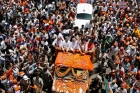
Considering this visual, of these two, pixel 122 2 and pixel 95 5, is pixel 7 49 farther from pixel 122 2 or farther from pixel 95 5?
pixel 122 2

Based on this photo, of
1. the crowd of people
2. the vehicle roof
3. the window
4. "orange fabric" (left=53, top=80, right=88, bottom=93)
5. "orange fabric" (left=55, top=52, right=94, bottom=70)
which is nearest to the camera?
"orange fabric" (left=53, top=80, right=88, bottom=93)

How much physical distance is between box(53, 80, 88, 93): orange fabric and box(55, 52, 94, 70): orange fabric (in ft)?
2.75

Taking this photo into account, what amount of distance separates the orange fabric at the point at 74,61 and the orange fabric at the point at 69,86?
84cm

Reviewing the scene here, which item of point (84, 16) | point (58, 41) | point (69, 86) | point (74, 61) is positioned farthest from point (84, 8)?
point (69, 86)

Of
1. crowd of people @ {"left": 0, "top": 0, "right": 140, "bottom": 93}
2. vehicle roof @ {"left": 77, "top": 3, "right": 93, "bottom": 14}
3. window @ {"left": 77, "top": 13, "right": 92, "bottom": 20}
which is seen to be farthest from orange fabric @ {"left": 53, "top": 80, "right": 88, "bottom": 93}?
vehicle roof @ {"left": 77, "top": 3, "right": 93, "bottom": 14}

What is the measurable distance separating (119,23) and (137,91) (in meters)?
6.98

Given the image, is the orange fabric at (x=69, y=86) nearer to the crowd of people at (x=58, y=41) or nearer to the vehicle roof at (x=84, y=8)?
the crowd of people at (x=58, y=41)

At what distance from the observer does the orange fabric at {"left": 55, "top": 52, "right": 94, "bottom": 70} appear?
47.2 feet

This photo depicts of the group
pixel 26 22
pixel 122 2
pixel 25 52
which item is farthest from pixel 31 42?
pixel 122 2

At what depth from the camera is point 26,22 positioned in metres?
19.1

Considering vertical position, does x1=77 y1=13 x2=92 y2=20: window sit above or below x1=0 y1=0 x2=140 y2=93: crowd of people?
above

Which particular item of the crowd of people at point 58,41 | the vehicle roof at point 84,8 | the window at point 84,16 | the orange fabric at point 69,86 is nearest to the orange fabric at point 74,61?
the crowd of people at point 58,41

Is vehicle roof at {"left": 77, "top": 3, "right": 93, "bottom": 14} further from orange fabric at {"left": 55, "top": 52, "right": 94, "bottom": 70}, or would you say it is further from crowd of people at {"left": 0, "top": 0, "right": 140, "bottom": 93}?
orange fabric at {"left": 55, "top": 52, "right": 94, "bottom": 70}

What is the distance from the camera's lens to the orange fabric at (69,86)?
532 inches
